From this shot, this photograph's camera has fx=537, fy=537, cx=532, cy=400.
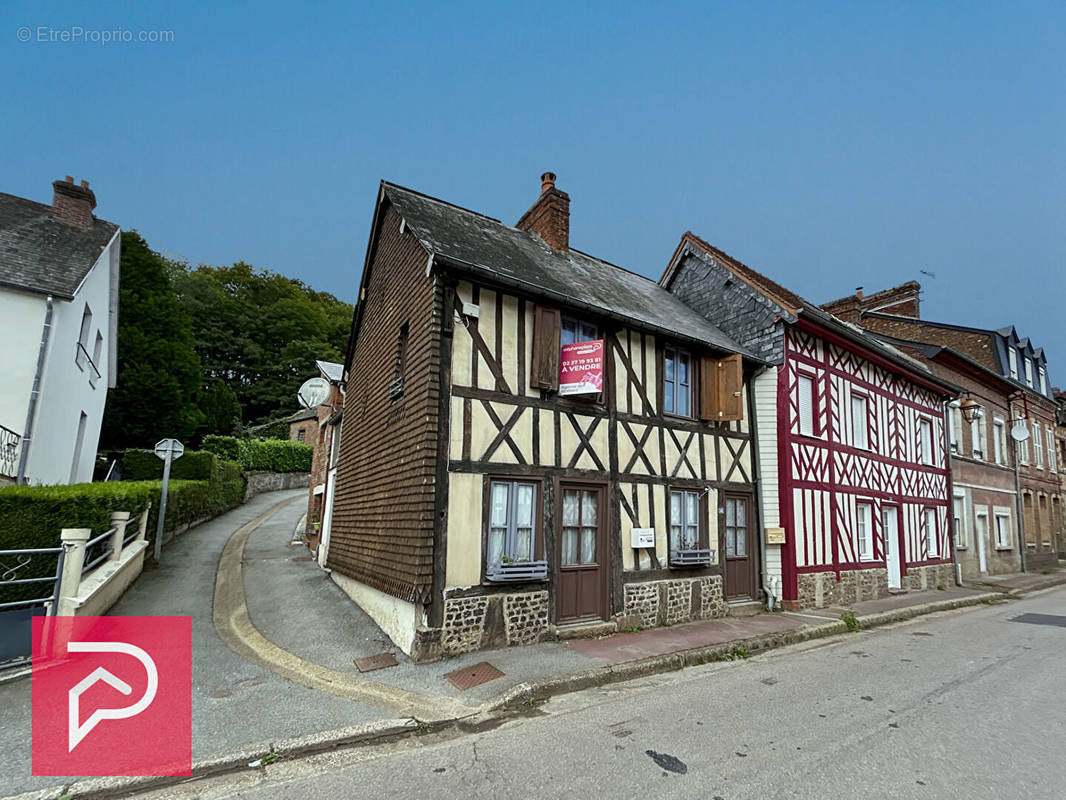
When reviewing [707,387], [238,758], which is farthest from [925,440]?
[238,758]

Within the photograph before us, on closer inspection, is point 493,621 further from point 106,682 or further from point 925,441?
point 925,441

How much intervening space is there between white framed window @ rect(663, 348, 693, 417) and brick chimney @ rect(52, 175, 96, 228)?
15.0 metres

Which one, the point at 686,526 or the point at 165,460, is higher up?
the point at 165,460

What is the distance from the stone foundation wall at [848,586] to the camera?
10.6 m

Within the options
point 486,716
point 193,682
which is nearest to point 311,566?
point 193,682

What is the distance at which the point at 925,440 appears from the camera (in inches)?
607

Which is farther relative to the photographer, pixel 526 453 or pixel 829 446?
pixel 829 446

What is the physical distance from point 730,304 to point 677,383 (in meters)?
3.77

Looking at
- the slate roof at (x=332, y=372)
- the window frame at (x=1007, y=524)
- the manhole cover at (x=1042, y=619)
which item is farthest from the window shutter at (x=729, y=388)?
the window frame at (x=1007, y=524)

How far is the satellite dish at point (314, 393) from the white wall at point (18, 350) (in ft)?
19.2

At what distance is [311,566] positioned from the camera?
1148 centimetres

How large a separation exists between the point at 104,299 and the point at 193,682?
13.3m

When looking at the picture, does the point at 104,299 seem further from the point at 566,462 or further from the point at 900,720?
the point at 900,720

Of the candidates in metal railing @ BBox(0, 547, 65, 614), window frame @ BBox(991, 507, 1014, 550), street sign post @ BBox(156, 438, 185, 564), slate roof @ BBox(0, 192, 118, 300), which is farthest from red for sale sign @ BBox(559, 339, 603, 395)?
window frame @ BBox(991, 507, 1014, 550)
